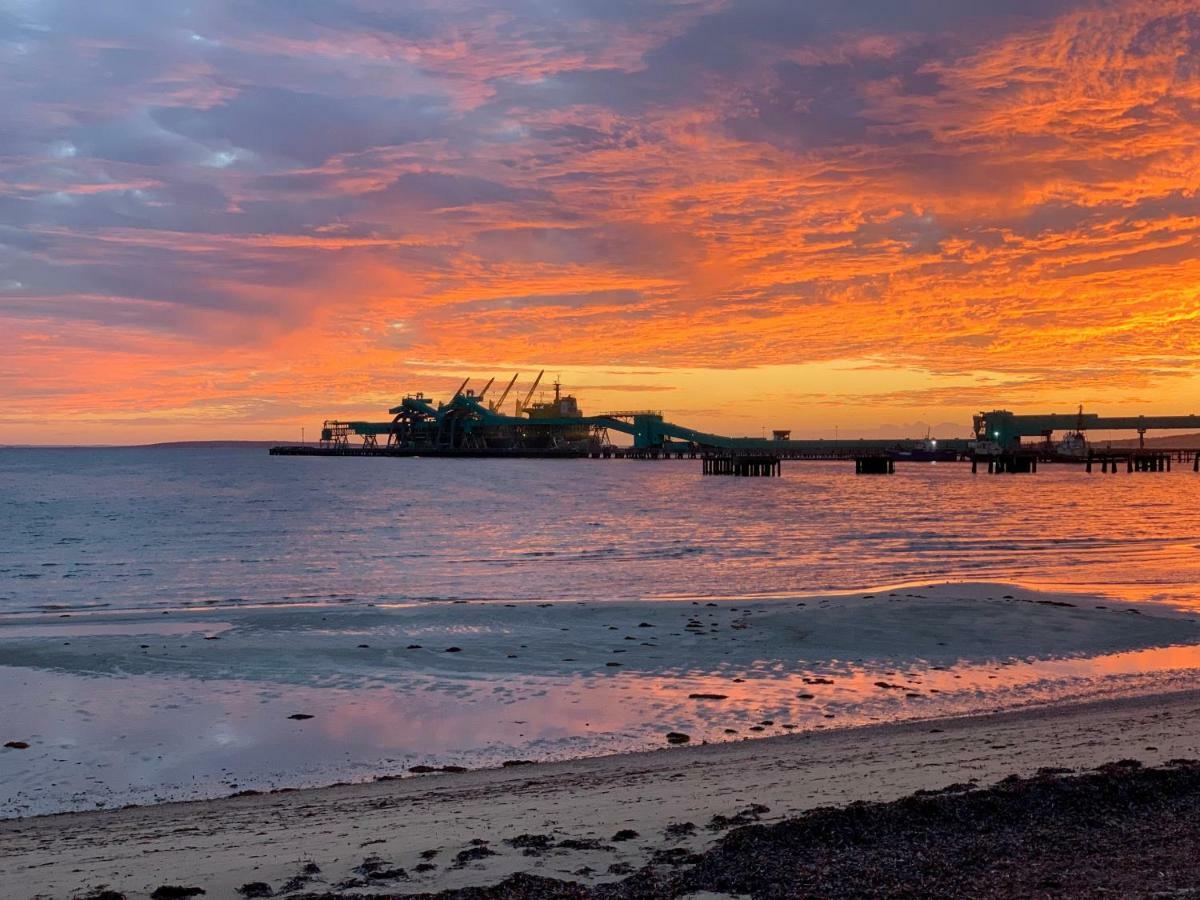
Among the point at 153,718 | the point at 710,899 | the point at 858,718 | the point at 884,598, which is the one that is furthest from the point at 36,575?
the point at 710,899

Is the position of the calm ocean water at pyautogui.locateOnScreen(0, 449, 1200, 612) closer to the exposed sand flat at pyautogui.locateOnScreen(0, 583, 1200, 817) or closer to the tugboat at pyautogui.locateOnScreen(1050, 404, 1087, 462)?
the exposed sand flat at pyautogui.locateOnScreen(0, 583, 1200, 817)

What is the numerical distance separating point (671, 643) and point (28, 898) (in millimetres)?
12153

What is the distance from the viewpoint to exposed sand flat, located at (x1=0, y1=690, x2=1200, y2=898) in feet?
22.6

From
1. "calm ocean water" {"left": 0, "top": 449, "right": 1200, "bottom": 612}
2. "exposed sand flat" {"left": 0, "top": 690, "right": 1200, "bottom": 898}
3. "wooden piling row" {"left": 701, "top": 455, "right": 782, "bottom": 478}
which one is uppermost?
"wooden piling row" {"left": 701, "top": 455, "right": 782, "bottom": 478}

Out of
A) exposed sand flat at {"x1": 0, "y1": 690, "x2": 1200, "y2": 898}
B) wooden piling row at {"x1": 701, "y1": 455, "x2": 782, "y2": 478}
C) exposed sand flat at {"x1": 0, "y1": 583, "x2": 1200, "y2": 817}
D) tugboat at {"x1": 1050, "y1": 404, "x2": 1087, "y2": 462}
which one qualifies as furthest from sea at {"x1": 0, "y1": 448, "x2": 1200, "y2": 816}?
tugboat at {"x1": 1050, "y1": 404, "x2": 1087, "y2": 462}

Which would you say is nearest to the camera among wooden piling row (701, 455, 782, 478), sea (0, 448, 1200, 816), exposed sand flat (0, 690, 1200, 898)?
exposed sand flat (0, 690, 1200, 898)

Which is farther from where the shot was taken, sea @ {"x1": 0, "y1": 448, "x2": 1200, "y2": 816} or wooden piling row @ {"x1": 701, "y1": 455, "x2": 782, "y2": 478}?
wooden piling row @ {"x1": 701, "y1": 455, "x2": 782, "y2": 478}

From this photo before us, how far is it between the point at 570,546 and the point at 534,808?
31.5m

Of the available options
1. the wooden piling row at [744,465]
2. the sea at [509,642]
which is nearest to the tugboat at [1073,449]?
the wooden piling row at [744,465]

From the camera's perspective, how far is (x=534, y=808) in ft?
27.3

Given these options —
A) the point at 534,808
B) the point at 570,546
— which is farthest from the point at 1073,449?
the point at 534,808

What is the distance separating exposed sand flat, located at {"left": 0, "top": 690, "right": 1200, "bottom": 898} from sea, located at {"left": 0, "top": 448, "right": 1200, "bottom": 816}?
1.00 m

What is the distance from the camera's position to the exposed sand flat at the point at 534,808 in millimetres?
6891

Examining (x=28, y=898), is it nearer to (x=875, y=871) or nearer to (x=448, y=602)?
(x=875, y=871)
